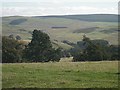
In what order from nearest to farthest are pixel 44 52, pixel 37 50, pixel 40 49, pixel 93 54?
pixel 93 54, pixel 37 50, pixel 44 52, pixel 40 49

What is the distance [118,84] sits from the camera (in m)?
19.8

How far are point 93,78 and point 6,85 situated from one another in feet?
22.6

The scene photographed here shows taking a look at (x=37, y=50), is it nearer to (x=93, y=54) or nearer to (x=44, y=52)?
(x=44, y=52)

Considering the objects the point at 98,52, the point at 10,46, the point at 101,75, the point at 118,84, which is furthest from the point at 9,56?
the point at 118,84

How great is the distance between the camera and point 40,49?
7500 centimetres

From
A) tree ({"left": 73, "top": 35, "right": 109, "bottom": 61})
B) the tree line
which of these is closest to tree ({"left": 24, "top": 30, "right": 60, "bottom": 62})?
the tree line

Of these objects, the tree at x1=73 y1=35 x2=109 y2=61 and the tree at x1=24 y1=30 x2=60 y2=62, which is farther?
the tree at x1=24 y1=30 x2=60 y2=62

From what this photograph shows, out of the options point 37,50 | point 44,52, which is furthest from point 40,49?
point 44,52

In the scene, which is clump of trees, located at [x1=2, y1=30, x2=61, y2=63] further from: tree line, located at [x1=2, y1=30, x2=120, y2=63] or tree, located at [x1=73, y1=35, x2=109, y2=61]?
tree, located at [x1=73, y1=35, x2=109, y2=61]

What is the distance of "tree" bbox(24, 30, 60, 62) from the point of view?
73.2 metres

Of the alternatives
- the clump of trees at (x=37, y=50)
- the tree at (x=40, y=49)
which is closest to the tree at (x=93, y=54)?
the clump of trees at (x=37, y=50)

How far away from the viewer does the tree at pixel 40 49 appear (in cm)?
7316

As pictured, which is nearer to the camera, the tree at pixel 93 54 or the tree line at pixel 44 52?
the tree at pixel 93 54

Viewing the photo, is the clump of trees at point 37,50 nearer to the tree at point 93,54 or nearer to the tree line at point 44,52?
the tree line at point 44,52
